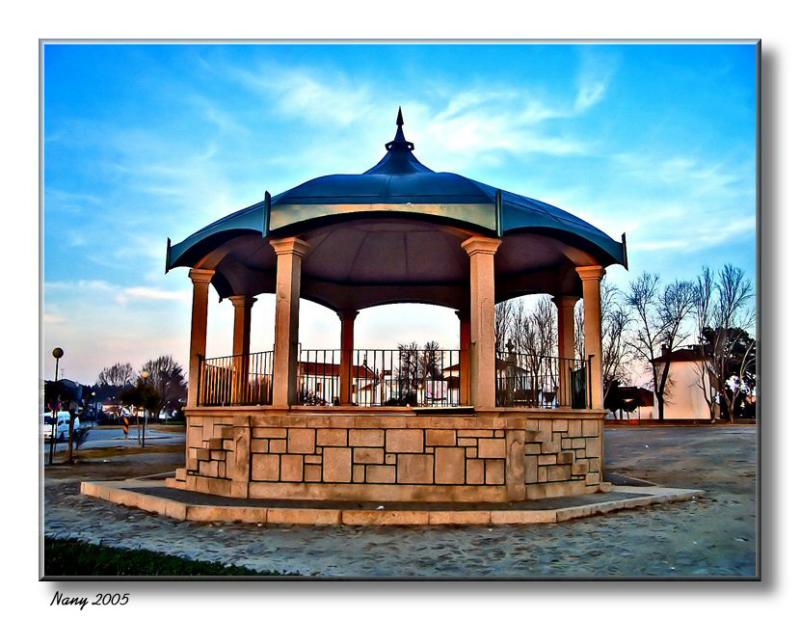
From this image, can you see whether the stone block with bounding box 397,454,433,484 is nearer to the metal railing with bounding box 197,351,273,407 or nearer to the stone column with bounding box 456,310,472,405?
the metal railing with bounding box 197,351,273,407

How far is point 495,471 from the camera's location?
729 cm

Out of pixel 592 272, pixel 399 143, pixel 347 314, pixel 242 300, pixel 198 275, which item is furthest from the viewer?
pixel 347 314

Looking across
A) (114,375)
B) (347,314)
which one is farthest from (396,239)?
(114,375)

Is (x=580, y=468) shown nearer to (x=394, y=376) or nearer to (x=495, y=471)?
(x=495, y=471)

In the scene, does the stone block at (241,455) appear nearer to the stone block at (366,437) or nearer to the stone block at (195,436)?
the stone block at (366,437)

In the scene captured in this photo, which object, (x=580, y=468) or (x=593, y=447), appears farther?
(x=593, y=447)

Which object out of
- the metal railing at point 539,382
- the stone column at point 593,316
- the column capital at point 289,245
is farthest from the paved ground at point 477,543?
the column capital at point 289,245

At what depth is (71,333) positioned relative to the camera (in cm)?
625

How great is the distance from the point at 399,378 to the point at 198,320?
123 inches

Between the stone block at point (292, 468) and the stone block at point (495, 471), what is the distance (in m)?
2.03

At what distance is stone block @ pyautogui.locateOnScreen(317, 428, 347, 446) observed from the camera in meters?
7.34

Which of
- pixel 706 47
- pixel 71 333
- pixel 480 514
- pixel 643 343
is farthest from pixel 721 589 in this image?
pixel 643 343
